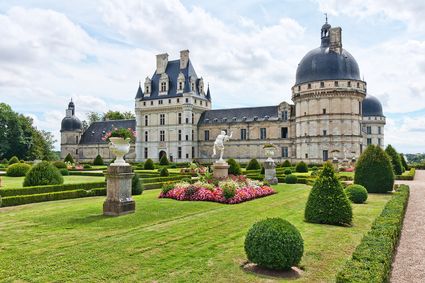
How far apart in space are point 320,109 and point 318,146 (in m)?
5.23

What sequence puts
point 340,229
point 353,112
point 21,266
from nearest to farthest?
point 21,266
point 340,229
point 353,112

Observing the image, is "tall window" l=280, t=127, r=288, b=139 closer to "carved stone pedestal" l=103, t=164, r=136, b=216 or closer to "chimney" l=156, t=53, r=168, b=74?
"chimney" l=156, t=53, r=168, b=74

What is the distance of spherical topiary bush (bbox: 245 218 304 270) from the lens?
23.0ft

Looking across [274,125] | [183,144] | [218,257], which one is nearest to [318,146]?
[274,125]

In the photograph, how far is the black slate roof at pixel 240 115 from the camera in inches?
2447

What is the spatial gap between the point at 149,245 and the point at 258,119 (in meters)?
55.1

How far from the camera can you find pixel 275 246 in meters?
7.03

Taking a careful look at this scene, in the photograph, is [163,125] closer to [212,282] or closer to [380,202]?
[380,202]

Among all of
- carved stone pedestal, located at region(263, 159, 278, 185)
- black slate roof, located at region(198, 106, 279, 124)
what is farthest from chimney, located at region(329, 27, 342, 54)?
carved stone pedestal, located at region(263, 159, 278, 185)

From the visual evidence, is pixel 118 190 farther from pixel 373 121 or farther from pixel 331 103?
pixel 373 121

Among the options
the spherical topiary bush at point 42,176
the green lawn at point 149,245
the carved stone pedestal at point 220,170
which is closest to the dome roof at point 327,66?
the carved stone pedestal at point 220,170

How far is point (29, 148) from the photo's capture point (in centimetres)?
6581

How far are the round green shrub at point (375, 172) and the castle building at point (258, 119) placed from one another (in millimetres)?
→ 26658

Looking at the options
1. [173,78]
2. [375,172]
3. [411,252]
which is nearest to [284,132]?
[173,78]
